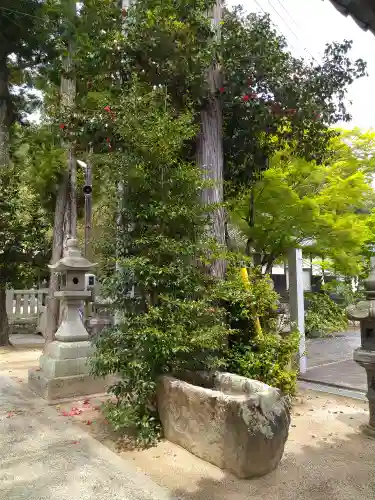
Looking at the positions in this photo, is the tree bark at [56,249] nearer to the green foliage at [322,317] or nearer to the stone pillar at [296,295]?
the stone pillar at [296,295]

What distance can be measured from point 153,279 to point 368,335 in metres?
2.47

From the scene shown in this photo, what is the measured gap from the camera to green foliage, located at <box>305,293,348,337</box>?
496 inches

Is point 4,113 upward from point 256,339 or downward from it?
upward

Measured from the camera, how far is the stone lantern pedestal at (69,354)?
556 centimetres

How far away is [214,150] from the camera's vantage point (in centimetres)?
563

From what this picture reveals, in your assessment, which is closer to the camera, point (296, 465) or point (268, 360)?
point (296, 465)

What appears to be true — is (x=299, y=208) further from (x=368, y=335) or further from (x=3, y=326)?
(x=3, y=326)

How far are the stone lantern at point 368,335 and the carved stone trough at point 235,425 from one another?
1.33m

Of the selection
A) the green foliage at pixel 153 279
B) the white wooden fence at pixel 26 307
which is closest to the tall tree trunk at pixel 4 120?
the white wooden fence at pixel 26 307

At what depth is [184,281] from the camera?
13.7 ft

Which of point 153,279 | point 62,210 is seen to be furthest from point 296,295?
point 62,210

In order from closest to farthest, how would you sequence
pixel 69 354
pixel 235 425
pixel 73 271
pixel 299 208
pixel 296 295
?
pixel 235 425, pixel 69 354, pixel 73 271, pixel 296 295, pixel 299 208

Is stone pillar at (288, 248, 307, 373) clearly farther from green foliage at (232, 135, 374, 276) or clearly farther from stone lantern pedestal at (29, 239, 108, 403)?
stone lantern pedestal at (29, 239, 108, 403)

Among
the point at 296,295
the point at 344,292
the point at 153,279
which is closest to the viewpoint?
the point at 153,279
